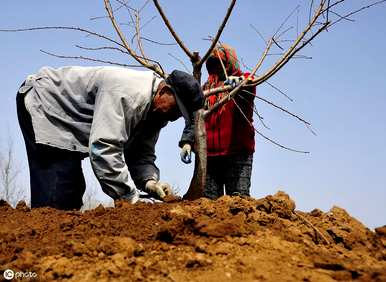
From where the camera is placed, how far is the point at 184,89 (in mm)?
2736

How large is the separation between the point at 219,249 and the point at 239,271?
0.18m

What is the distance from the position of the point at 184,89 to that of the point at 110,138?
0.57 metres

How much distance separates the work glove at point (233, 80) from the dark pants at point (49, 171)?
1.45m

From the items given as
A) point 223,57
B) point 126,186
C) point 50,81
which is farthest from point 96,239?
point 223,57

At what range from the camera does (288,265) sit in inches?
67.8

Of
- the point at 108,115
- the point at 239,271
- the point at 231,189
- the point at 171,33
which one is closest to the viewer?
the point at 239,271

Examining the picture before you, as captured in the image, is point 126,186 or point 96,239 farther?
point 126,186

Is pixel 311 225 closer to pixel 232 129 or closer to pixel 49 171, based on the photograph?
pixel 49 171

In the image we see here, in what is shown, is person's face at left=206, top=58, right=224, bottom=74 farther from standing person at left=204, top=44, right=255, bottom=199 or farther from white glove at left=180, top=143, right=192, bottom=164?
white glove at left=180, top=143, right=192, bottom=164

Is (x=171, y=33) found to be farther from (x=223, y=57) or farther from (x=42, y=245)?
(x=42, y=245)

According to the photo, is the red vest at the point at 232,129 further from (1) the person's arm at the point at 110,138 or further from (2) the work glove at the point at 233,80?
(1) the person's arm at the point at 110,138

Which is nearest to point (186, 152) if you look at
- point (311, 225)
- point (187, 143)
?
point (187, 143)

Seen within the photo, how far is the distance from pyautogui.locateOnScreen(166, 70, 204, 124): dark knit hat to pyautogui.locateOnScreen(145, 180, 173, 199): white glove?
522mm

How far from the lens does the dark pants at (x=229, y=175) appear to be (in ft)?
12.7
